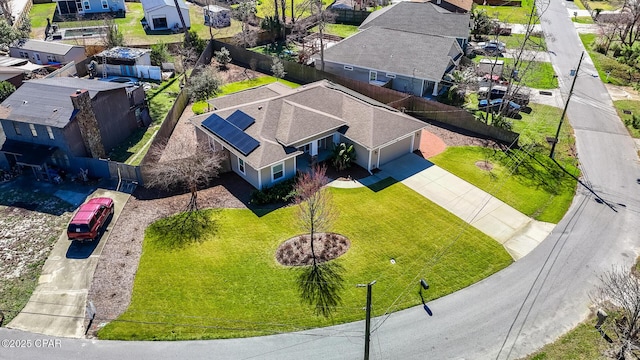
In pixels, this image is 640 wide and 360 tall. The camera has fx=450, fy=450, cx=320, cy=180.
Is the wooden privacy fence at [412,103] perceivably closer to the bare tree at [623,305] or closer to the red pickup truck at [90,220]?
the bare tree at [623,305]

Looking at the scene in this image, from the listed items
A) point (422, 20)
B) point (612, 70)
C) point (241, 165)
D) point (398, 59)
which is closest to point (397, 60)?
point (398, 59)

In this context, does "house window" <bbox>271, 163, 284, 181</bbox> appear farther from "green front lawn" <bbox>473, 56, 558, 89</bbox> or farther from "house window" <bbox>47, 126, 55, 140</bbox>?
"green front lawn" <bbox>473, 56, 558, 89</bbox>

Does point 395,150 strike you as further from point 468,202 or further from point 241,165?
point 241,165

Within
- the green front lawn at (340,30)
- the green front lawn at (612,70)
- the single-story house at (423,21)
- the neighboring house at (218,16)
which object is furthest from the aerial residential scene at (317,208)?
the neighboring house at (218,16)

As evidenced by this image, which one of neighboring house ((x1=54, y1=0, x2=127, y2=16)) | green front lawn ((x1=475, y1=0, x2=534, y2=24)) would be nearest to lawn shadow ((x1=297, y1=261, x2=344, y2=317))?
neighboring house ((x1=54, y1=0, x2=127, y2=16))

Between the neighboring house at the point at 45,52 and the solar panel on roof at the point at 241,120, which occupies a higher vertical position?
the neighboring house at the point at 45,52

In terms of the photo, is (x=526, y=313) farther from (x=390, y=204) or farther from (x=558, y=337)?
(x=390, y=204)
